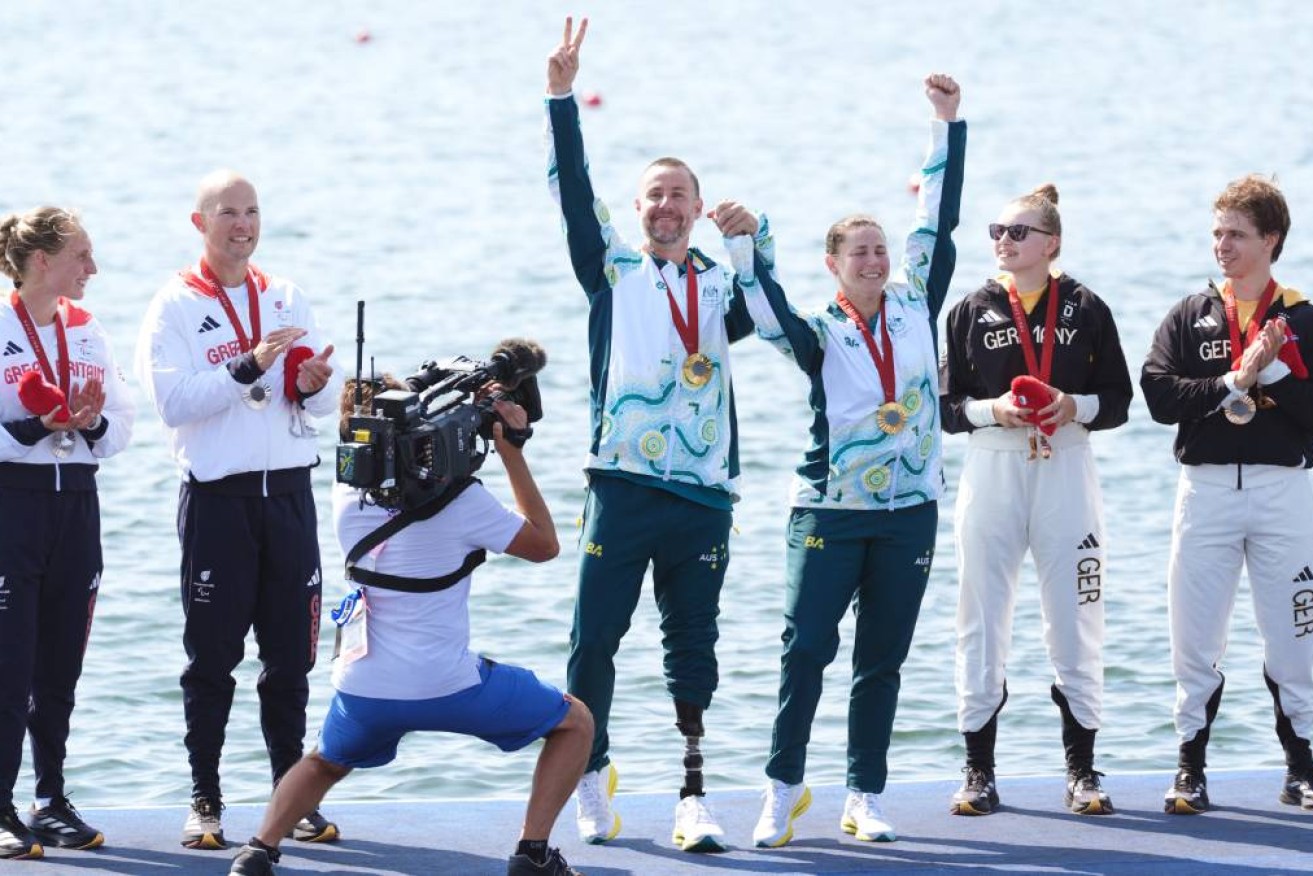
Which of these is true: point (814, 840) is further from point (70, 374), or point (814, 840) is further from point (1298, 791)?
point (70, 374)

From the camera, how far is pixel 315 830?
6145 mm

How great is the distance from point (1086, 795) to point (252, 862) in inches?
91.4

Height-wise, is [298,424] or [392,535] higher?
[298,424]

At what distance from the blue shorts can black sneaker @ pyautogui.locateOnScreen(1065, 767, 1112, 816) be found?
1.64 m

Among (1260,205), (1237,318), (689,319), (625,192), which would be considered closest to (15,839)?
(689,319)

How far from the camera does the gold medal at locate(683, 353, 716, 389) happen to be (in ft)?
20.2

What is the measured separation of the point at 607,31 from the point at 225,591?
2840 cm

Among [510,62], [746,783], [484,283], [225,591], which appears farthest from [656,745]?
[510,62]

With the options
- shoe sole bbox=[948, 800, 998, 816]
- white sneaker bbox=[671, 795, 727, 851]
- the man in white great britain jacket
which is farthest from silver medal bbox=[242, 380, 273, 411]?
shoe sole bbox=[948, 800, 998, 816]

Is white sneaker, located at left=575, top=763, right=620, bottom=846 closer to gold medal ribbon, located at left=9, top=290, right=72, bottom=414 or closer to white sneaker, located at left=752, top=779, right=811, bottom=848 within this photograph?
white sneaker, located at left=752, top=779, right=811, bottom=848

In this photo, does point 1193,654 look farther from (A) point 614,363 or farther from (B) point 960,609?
(A) point 614,363

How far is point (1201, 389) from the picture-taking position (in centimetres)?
633

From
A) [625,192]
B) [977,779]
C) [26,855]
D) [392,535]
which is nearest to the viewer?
[392,535]

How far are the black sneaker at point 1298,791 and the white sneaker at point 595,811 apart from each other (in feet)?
6.12
